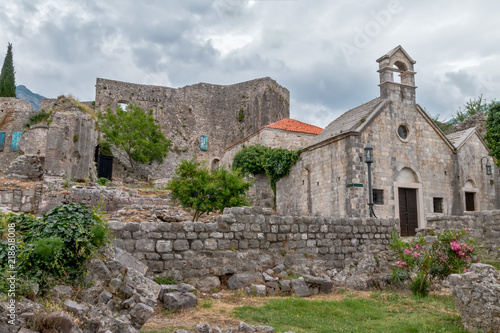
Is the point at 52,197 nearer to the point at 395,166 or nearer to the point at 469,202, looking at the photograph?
the point at 395,166

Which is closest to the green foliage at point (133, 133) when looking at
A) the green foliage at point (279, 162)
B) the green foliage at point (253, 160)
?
the green foliage at point (253, 160)

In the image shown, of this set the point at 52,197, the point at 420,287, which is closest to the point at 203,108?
the point at 52,197

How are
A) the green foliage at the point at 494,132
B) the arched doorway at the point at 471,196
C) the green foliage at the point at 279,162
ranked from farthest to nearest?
the green foliage at the point at 279,162 < the green foliage at the point at 494,132 < the arched doorway at the point at 471,196

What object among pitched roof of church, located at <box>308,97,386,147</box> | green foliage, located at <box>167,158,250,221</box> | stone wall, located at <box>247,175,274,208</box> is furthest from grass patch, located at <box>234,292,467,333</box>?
stone wall, located at <box>247,175,274,208</box>

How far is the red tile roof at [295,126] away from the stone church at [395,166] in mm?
6629

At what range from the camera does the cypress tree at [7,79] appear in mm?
41562

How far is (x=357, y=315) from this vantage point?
714 centimetres

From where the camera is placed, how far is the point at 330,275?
403 inches

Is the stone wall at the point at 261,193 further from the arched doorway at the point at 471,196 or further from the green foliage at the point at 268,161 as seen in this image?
the arched doorway at the point at 471,196

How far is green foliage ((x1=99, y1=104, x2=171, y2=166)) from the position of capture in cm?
3575

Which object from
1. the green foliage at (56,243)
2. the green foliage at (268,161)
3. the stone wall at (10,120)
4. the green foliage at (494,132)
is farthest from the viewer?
the stone wall at (10,120)

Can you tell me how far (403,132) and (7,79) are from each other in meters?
41.9

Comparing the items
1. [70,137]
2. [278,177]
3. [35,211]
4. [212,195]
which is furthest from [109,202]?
[278,177]

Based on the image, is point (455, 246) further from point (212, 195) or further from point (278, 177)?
point (278, 177)
